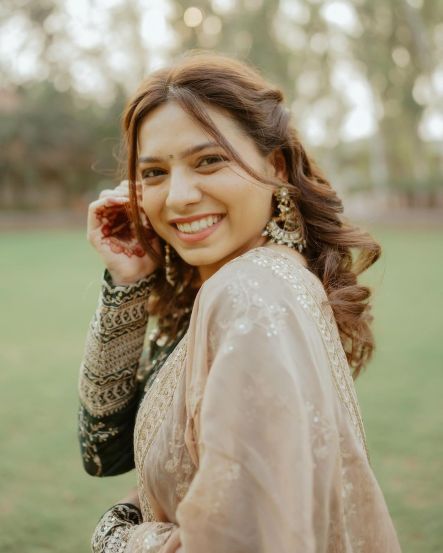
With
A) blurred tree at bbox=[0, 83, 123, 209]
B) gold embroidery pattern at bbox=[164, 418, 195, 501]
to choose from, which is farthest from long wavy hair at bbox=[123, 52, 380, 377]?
blurred tree at bbox=[0, 83, 123, 209]

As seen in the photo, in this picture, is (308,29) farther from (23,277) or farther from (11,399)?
(11,399)

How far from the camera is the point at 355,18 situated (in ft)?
86.5

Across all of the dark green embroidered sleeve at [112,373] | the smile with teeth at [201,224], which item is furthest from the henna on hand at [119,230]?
the smile with teeth at [201,224]

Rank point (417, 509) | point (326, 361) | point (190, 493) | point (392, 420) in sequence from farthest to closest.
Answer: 1. point (392, 420)
2. point (417, 509)
3. point (326, 361)
4. point (190, 493)

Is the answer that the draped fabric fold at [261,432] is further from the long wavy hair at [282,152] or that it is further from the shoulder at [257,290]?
the long wavy hair at [282,152]

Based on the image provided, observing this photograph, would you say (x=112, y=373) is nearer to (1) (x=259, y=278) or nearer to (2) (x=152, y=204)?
(2) (x=152, y=204)

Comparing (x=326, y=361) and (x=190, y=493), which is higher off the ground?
(x=326, y=361)

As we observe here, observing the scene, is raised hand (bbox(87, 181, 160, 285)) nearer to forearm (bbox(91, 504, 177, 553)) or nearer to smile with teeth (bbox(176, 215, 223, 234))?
smile with teeth (bbox(176, 215, 223, 234))

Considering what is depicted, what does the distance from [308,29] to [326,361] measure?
28.9 metres

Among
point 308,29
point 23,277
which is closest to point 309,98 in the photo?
point 308,29

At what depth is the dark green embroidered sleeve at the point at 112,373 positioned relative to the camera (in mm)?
2049

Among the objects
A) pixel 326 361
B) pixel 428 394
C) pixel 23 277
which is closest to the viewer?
pixel 326 361

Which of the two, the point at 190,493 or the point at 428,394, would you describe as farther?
the point at 428,394

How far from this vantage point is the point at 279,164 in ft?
6.07
